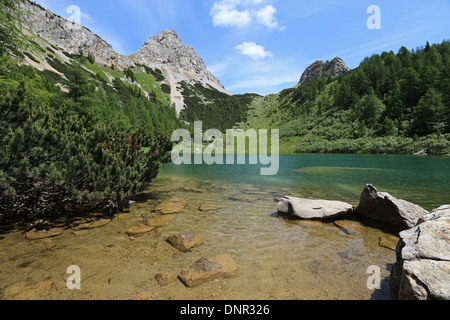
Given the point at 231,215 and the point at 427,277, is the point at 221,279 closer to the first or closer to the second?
the point at 427,277

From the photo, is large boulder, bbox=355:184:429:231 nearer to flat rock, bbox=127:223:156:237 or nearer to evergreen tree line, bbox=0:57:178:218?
flat rock, bbox=127:223:156:237

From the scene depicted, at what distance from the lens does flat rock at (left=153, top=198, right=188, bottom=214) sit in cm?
1182

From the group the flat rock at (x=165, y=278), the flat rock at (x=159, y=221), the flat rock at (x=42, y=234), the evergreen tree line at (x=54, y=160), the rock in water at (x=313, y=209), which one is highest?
the evergreen tree line at (x=54, y=160)

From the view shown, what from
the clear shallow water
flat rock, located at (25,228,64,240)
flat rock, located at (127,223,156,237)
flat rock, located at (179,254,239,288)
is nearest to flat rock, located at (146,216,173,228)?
flat rock, located at (127,223,156,237)

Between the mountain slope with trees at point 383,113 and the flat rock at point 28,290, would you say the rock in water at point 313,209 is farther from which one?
the mountain slope with trees at point 383,113

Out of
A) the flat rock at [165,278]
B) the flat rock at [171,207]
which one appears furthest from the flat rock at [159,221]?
the flat rock at [165,278]

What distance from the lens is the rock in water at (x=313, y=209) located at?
1025cm

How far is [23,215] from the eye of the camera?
31.3ft

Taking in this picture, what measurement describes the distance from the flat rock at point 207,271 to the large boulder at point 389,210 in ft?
25.8

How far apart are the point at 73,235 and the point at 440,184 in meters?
28.7

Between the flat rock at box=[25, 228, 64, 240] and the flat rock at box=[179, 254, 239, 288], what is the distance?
20.5ft

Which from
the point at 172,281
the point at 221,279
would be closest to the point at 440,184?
the point at 221,279

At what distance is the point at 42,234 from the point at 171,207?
599cm

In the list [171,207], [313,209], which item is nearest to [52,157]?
[171,207]
